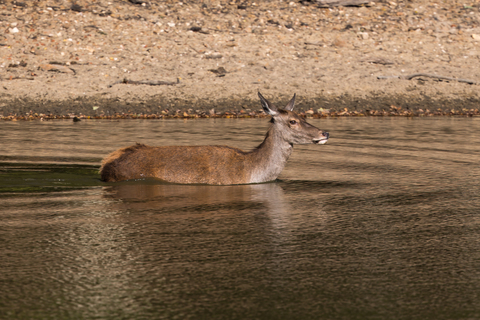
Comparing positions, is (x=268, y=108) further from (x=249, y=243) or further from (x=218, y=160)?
(x=249, y=243)

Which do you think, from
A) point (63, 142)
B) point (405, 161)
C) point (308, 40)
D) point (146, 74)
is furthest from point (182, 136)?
point (308, 40)

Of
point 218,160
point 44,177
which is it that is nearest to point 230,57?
point 44,177

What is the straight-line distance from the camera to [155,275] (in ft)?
21.5

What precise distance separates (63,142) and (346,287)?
40.3 ft

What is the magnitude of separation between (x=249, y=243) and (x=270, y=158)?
445 cm

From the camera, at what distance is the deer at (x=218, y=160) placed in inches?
467

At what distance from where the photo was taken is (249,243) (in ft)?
25.4

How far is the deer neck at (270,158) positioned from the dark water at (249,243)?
9.6 inches

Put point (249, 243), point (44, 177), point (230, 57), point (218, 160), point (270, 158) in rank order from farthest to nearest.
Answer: point (230, 57) < point (44, 177) < point (270, 158) < point (218, 160) < point (249, 243)

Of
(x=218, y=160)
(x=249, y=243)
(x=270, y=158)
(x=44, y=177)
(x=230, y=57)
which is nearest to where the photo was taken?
(x=249, y=243)

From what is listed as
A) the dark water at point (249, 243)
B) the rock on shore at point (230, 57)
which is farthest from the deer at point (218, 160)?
the rock on shore at point (230, 57)

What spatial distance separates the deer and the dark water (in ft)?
0.78

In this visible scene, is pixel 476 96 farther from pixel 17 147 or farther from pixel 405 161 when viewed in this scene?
pixel 17 147

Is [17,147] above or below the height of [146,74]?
below
